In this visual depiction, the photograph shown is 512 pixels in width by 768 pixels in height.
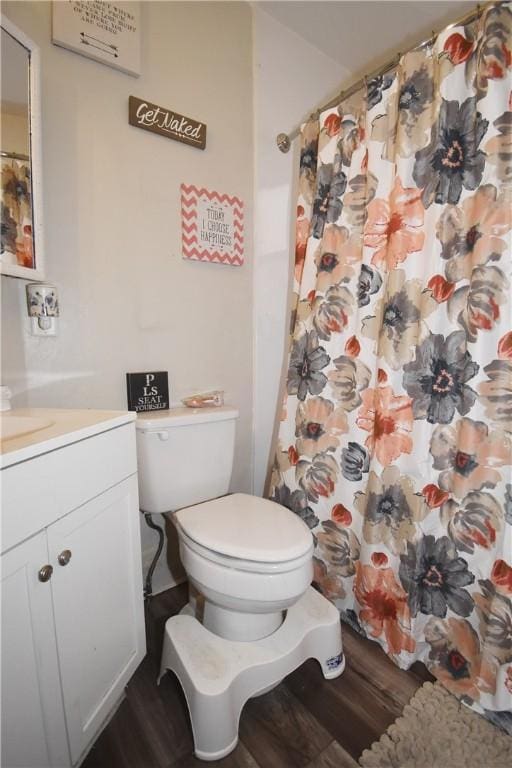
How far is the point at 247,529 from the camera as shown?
0.94 metres

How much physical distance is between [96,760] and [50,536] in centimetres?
67

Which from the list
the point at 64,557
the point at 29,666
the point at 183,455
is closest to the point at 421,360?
the point at 183,455

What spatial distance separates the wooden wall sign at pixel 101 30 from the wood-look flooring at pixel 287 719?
190cm

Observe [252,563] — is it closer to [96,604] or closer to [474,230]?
[96,604]

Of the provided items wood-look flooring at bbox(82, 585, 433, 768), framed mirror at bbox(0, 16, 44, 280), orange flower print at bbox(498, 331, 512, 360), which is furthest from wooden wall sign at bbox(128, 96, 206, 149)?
wood-look flooring at bbox(82, 585, 433, 768)

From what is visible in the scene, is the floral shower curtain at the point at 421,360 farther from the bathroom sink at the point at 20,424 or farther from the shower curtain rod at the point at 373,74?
the bathroom sink at the point at 20,424

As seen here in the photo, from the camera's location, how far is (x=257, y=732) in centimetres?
89

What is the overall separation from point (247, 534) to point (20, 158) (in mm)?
1179

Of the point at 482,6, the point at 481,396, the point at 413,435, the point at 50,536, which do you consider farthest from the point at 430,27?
the point at 50,536

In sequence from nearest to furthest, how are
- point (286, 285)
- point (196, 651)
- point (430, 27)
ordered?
point (196, 651) < point (430, 27) < point (286, 285)

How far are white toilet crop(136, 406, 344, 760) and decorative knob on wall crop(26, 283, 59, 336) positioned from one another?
39 centimetres

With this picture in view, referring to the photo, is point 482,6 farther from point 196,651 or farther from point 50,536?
point 196,651

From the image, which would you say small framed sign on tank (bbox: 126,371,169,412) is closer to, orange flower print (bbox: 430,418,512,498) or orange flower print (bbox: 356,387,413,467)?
orange flower print (bbox: 356,387,413,467)

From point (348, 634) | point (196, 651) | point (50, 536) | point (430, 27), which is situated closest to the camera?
point (50, 536)
